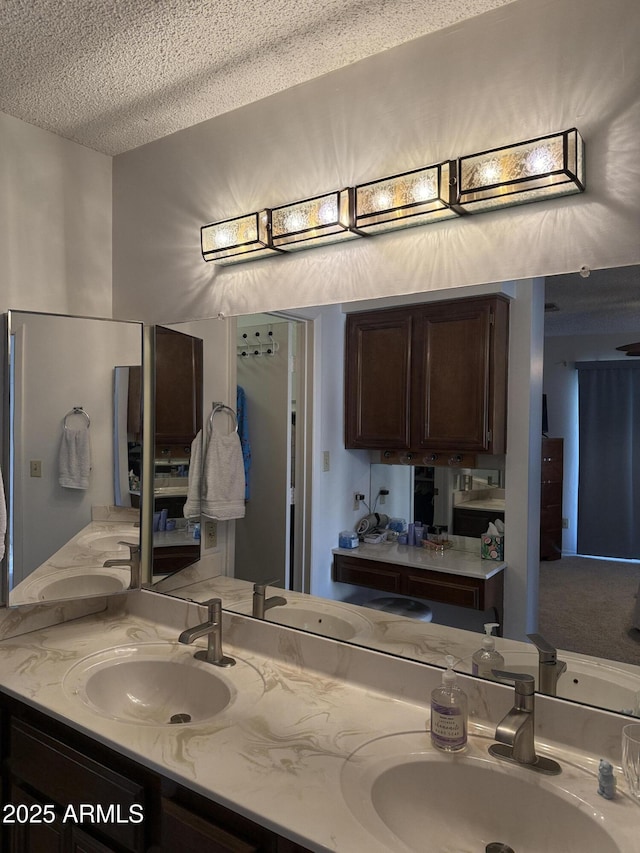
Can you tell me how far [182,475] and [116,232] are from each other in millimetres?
991

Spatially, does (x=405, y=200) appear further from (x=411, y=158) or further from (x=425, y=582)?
(x=425, y=582)

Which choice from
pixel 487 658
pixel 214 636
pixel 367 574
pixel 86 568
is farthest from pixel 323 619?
pixel 86 568

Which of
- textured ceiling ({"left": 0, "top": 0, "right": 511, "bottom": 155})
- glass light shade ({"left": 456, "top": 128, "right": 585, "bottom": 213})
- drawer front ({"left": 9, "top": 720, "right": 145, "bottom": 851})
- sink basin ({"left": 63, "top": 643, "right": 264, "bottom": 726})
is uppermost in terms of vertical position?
textured ceiling ({"left": 0, "top": 0, "right": 511, "bottom": 155})

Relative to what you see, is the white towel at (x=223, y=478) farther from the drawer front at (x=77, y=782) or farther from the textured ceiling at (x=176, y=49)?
the textured ceiling at (x=176, y=49)

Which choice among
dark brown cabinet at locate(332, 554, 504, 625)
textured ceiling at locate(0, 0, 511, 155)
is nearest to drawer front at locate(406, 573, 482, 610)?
dark brown cabinet at locate(332, 554, 504, 625)

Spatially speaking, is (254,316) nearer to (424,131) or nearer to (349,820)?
(424,131)

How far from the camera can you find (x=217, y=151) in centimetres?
200

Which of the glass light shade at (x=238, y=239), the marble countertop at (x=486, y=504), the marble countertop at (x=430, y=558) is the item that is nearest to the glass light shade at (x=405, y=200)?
the glass light shade at (x=238, y=239)

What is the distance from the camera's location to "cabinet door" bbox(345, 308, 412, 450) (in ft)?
5.11

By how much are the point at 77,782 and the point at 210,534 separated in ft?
2.48

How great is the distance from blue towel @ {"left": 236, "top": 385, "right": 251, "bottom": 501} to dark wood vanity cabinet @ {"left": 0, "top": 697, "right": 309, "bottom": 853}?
80 centimetres

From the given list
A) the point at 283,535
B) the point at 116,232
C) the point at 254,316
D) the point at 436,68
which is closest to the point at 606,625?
the point at 283,535

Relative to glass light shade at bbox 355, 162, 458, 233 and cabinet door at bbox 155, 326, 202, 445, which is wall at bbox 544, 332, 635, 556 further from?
cabinet door at bbox 155, 326, 202, 445

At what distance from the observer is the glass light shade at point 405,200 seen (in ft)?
4.90
